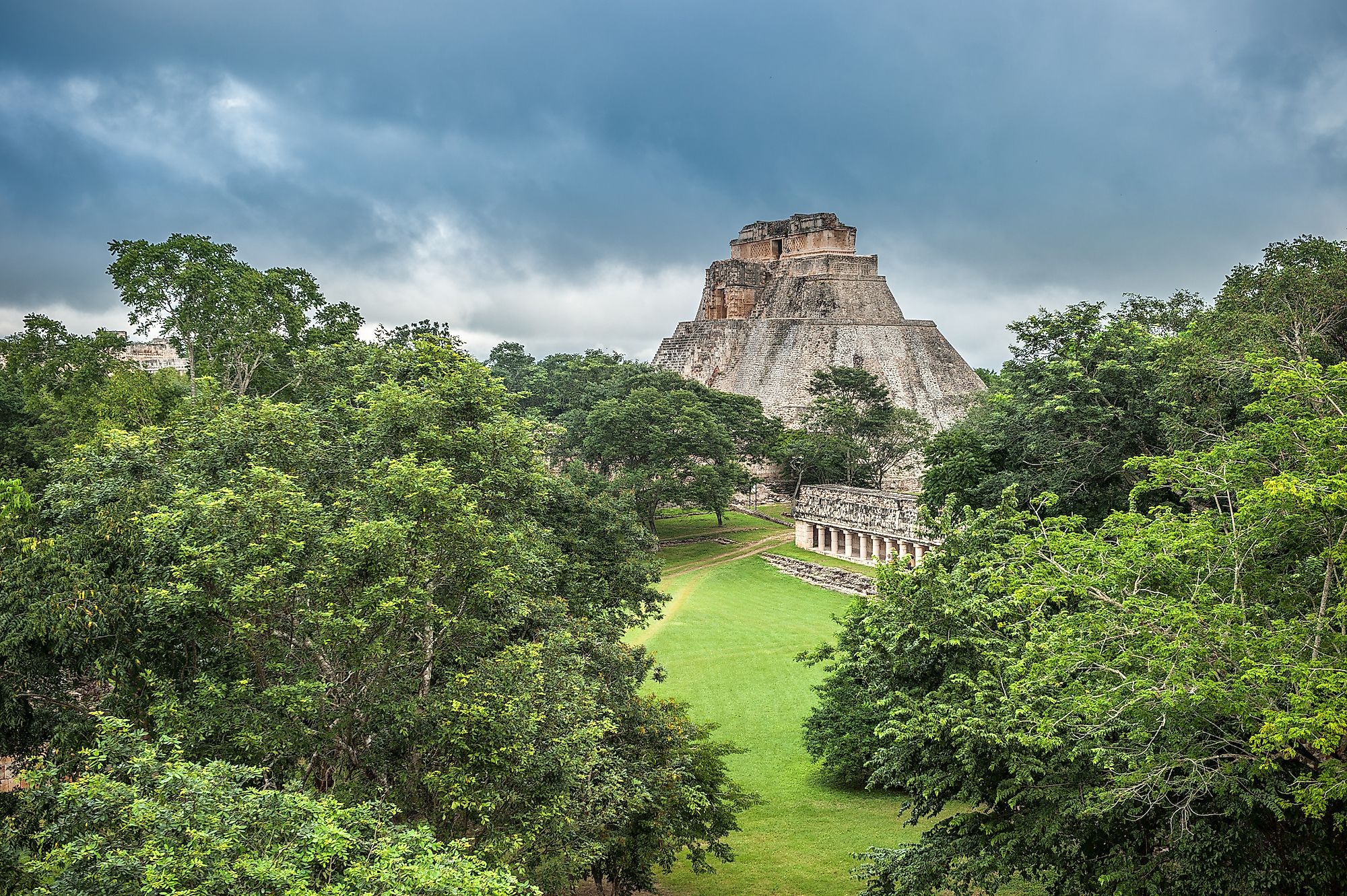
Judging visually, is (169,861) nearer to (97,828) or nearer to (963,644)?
(97,828)

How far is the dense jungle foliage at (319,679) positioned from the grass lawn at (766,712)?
207cm

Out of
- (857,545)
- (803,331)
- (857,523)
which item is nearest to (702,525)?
(857,545)

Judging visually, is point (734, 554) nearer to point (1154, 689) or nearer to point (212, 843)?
point (1154, 689)

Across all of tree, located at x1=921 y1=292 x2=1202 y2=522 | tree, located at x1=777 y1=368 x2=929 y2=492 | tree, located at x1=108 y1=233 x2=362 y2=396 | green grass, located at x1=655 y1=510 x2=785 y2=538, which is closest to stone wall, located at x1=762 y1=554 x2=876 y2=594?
green grass, located at x1=655 y1=510 x2=785 y2=538

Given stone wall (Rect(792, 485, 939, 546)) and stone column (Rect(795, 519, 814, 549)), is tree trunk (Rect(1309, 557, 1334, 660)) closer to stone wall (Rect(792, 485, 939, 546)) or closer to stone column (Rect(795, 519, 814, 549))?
stone wall (Rect(792, 485, 939, 546))

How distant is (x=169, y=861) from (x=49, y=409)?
103 feet

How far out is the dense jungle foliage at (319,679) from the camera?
7387 mm

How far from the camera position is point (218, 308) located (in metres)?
27.4

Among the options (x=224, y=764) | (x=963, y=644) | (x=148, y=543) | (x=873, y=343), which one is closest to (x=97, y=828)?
(x=224, y=764)

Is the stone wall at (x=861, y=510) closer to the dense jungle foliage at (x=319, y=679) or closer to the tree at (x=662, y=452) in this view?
the tree at (x=662, y=452)

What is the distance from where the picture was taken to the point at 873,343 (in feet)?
209

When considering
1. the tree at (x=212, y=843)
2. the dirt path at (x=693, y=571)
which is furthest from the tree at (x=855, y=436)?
the tree at (x=212, y=843)

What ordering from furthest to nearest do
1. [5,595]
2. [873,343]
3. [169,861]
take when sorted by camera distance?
[873,343] → [5,595] → [169,861]

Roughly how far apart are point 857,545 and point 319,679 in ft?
103
